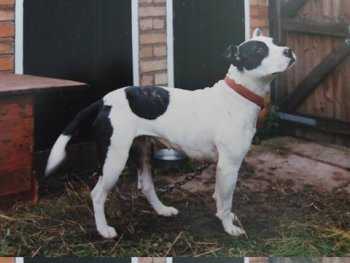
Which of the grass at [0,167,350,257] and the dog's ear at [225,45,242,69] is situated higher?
the dog's ear at [225,45,242,69]

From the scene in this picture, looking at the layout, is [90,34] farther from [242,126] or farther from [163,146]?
[242,126]

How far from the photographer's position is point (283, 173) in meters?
2.43

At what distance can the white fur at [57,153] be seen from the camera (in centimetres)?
229

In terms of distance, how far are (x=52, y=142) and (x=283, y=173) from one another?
888mm

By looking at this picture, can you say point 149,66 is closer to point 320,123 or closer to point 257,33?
point 257,33

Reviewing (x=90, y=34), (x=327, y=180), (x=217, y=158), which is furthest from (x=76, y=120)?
(x=327, y=180)

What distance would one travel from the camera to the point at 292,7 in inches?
95.0

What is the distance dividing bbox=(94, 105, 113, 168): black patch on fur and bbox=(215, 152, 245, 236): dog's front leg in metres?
0.42

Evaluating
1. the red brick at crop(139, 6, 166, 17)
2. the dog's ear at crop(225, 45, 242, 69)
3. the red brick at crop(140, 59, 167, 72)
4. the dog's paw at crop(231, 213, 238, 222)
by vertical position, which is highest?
the red brick at crop(139, 6, 166, 17)

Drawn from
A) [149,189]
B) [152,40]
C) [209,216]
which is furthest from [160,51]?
[209,216]

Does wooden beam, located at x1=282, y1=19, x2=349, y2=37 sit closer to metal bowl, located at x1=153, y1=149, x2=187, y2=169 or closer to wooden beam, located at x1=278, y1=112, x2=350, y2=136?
wooden beam, located at x1=278, y1=112, x2=350, y2=136

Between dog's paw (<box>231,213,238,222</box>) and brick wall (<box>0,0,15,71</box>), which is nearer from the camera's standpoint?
brick wall (<box>0,0,15,71</box>)

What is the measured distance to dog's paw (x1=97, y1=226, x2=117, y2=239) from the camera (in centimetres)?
233

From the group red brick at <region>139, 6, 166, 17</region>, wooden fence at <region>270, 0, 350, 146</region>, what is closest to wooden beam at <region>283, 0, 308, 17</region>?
wooden fence at <region>270, 0, 350, 146</region>
